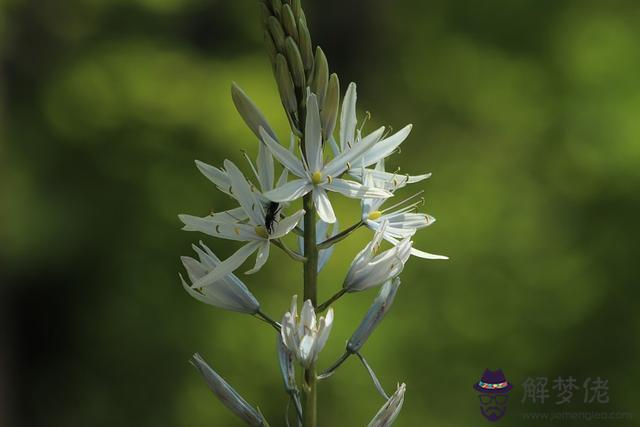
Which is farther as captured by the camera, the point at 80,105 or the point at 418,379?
the point at 80,105

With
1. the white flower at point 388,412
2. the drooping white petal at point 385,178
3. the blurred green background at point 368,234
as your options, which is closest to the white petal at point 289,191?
the drooping white petal at point 385,178

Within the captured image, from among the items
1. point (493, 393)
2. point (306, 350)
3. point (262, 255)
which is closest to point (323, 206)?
point (262, 255)

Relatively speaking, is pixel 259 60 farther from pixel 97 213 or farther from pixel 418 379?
pixel 418 379

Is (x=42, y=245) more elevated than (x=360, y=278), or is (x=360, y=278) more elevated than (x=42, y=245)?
(x=360, y=278)

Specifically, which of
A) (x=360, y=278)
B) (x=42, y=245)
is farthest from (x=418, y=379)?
(x=360, y=278)

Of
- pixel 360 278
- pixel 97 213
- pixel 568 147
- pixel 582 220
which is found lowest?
pixel 97 213

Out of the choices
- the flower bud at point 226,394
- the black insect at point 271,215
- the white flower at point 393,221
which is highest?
the black insect at point 271,215

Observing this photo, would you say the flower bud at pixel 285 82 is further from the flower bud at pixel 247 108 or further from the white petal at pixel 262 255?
the white petal at pixel 262 255
